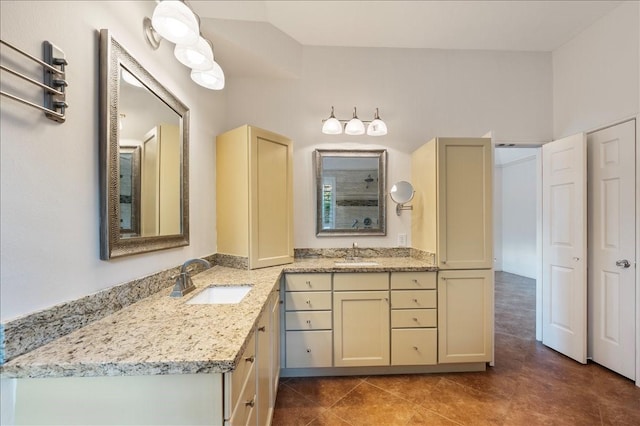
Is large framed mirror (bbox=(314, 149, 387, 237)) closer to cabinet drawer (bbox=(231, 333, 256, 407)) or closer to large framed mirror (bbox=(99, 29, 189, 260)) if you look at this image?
large framed mirror (bbox=(99, 29, 189, 260))

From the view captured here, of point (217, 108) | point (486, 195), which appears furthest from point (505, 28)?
point (217, 108)

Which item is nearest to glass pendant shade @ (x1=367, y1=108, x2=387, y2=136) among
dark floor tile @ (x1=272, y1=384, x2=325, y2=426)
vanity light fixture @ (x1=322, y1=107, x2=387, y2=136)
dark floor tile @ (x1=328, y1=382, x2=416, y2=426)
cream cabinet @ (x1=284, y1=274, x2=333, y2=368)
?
vanity light fixture @ (x1=322, y1=107, x2=387, y2=136)

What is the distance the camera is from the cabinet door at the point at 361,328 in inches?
88.3

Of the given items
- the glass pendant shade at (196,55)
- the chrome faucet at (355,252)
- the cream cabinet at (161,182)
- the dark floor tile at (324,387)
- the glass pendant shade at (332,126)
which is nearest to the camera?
the glass pendant shade at (196,55)

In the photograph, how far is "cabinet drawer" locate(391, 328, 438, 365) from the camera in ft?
7.41

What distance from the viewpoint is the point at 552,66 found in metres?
2.89

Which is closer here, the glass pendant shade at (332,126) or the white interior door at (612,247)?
the white interior door at (612,247)

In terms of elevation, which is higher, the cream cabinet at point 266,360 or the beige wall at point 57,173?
the beige wall at point 57,173

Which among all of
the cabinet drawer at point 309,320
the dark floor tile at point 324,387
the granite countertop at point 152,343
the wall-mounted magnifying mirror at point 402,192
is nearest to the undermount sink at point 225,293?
the granite countertop at point 152,343

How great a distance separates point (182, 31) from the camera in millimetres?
1172

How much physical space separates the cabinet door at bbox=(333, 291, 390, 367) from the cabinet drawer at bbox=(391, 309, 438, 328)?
0.24 feet

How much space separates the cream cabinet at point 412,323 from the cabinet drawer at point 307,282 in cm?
55

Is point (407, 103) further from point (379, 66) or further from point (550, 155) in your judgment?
point (550, 155)

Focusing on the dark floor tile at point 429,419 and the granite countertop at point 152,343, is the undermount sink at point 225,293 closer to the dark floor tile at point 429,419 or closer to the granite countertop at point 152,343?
the granite countertop at point 152,343
